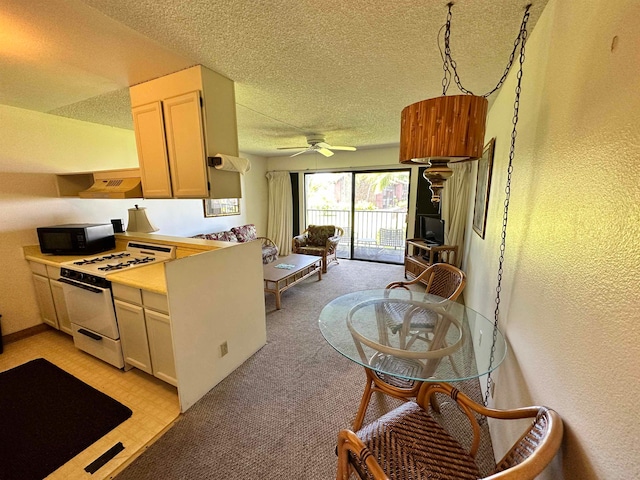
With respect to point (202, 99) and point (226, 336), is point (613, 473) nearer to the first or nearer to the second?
point (226, 336)

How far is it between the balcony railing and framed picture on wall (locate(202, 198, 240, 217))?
6.30ft

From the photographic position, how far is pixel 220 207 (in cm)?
536

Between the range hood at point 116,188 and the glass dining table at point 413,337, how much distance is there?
2122mm

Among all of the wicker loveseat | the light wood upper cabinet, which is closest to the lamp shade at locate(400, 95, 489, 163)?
the light wood upper cabinet

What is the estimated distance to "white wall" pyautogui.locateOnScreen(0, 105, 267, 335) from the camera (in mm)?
2639

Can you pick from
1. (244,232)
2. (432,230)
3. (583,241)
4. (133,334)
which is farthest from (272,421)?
(244,232)

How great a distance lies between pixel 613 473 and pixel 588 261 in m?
0.52

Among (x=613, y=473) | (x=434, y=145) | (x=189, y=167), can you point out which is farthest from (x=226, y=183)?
(x=613, y=473)

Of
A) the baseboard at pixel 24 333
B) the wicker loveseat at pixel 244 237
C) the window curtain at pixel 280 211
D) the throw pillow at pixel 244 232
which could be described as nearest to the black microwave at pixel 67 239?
the baseboard at pixel 24 333

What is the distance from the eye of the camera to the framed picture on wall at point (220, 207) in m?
5.06

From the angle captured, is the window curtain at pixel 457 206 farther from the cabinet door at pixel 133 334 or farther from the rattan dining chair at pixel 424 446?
the cabinet door at pixel 133 334

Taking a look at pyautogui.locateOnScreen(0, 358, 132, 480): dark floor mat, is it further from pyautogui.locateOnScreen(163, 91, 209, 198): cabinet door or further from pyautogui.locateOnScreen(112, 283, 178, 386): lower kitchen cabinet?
pyautogui.locateOnScreen(163, 91, 209, 198): cabinet door

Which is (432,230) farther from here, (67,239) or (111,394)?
(67,239)

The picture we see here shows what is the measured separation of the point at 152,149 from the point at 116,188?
613 millimetres
